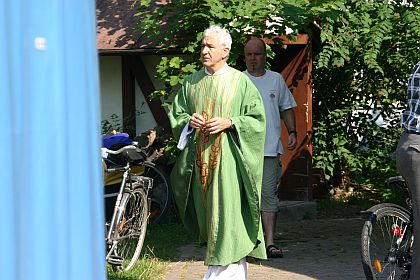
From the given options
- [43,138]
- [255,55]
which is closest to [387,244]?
[255,55]

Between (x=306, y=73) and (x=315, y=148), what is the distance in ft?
3.78

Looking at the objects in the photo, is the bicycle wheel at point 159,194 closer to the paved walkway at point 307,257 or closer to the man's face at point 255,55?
the paved walkway at point 307,257

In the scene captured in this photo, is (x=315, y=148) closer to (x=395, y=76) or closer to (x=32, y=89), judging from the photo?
(x=395, y=76)

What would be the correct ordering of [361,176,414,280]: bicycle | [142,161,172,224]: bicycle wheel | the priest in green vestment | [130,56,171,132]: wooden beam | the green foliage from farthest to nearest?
[130,56,171,132]: wooden beam → [142,161,172,224]: bicycle wheel → the green foliage → [361,176,414,280]: bicycle → the priest in green vestment

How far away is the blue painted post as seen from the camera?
212 cm

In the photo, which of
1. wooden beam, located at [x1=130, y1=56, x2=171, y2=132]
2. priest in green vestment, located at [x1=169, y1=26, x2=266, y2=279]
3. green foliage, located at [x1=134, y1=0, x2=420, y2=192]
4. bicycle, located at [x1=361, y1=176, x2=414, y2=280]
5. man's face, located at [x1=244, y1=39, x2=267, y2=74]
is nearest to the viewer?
priest in green vestment, located at [x1=169, y1=26, x2=266, y2=279]

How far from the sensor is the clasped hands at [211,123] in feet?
20.0

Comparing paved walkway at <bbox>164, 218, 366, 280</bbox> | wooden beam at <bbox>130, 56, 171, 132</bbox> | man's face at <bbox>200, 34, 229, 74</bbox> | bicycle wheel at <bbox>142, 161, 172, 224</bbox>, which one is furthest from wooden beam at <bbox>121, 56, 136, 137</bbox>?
man's face at <bbox>200, 34, 229, 74</bbox>

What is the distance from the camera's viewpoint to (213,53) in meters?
6.25

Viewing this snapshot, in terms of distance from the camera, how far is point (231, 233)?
20.4 feet

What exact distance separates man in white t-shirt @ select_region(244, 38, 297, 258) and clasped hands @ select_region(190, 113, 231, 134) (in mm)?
2291

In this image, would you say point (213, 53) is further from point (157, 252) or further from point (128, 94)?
point (128, 94)

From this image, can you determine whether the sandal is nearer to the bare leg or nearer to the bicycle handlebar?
the bare leg

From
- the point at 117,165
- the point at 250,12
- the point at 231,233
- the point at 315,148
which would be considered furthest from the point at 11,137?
the point at 315,148
